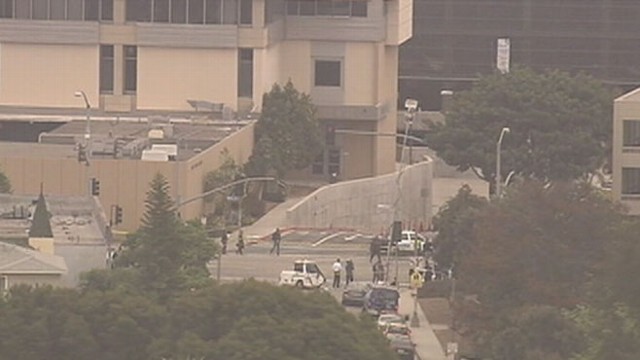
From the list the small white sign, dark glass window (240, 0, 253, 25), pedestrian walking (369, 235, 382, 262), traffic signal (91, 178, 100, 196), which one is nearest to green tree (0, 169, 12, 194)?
traffic signal (91, 178, 100, 196)

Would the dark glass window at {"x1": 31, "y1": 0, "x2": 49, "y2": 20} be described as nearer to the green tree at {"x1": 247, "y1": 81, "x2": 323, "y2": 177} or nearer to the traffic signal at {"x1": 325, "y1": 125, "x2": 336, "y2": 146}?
the green tree at {"x1": 247, "y1": 81, "x2": 323, "y2": 177}

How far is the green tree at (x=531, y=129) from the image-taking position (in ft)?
388

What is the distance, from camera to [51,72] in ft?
416

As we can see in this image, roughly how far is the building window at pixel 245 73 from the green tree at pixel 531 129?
8825 millimetres

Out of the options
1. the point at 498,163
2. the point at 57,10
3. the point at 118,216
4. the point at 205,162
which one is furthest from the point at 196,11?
the point at 118,216

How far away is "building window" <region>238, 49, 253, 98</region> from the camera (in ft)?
412

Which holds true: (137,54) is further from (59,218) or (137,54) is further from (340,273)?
(59,218)

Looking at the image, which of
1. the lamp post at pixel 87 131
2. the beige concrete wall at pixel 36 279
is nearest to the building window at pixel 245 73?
the lamp post at pixel 87 131

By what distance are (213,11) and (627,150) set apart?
21245 mm

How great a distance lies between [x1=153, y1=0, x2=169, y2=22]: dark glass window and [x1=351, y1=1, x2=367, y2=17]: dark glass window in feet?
32.0

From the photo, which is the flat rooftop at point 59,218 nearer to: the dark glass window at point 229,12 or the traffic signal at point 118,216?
the traffic signal at point 118,216

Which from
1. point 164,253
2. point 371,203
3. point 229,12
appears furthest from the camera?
point 229,12

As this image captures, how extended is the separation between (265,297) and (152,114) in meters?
65.0

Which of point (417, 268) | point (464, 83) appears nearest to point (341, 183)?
point (417, 268)
